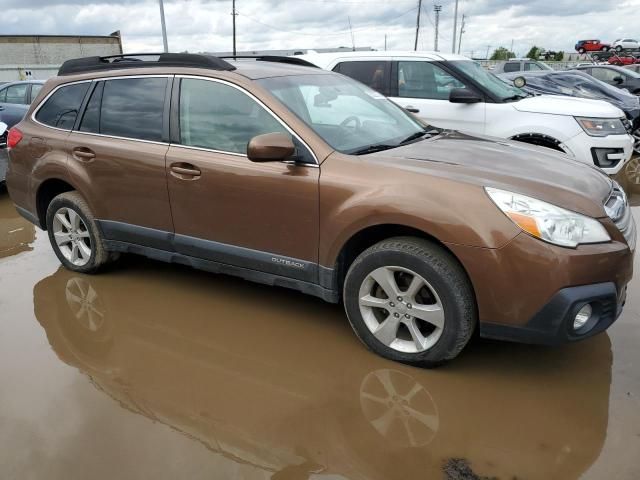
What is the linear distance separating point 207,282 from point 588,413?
2913 mm

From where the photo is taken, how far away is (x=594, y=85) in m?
10.6

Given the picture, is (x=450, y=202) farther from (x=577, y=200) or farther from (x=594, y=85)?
(x=594, y=85)

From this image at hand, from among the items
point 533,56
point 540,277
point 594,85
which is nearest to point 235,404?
point 540,277

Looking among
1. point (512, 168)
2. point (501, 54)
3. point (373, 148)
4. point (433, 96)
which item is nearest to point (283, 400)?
point (373, 148)

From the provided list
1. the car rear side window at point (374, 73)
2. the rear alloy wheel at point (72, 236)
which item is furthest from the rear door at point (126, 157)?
the car rear side window at point (374, 73)

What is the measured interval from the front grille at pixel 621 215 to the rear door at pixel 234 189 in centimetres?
164

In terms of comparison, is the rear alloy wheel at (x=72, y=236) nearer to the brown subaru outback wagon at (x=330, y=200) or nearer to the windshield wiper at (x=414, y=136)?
the brown subaru outback wagon at (x=330, y=200)

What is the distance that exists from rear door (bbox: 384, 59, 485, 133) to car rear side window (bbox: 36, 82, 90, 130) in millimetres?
4058

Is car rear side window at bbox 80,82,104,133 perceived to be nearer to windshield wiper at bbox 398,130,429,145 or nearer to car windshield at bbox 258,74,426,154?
car windshield at bbox 258,74,426,154

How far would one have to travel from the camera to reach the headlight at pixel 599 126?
646cm

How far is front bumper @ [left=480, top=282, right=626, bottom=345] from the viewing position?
274cm

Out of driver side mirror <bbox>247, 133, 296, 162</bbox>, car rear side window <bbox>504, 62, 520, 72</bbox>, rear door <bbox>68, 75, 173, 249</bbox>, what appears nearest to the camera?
driver side mirror <bbox>247, 133, 296, 162</bbox>

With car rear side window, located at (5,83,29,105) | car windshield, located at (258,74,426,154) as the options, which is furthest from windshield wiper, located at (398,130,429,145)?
car rear side window, located at (5,83,29,105)

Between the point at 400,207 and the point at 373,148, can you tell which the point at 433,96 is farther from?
the point at 400,207
